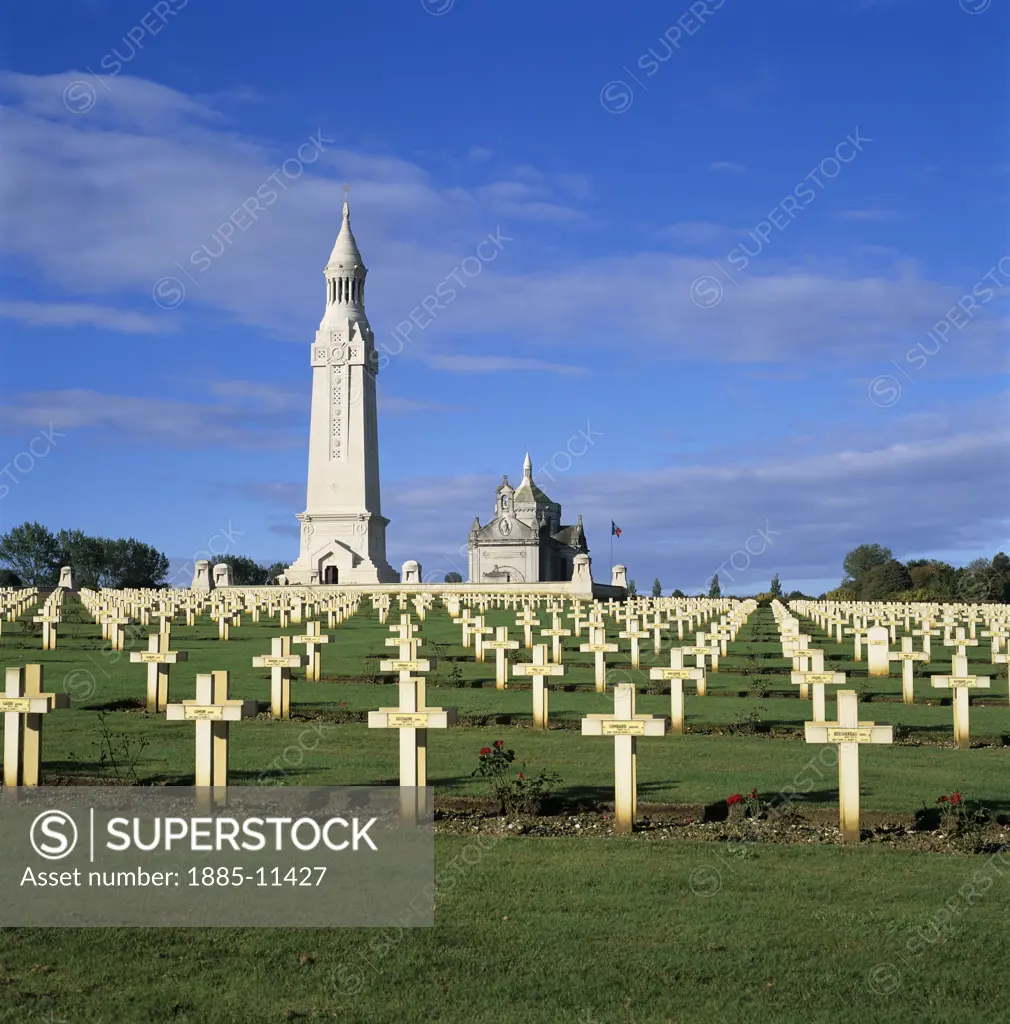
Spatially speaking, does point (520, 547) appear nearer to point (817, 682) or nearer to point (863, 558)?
point (863, 558)

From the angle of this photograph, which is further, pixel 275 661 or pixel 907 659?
pixel 907 659

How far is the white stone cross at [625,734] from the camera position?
9.45 m

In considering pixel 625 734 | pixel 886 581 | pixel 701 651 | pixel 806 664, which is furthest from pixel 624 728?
pixel 886 581

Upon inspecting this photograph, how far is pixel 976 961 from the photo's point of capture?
6.47 meters

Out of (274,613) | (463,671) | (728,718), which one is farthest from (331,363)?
(728,718)

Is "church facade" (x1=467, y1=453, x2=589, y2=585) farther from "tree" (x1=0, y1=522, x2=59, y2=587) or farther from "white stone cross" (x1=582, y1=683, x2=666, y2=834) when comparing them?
"white stone cross" (x1=582, y1=683, x2=666, y2=834)

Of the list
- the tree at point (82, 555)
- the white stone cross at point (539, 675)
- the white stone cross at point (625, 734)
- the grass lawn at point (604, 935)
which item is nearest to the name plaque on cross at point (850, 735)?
the grass lawn at point (604, 935)

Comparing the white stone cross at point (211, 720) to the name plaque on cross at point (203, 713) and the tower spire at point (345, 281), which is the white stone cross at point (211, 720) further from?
the tower spire at point (345, 281)

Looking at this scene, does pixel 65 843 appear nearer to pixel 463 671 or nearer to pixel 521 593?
pixel 463 671

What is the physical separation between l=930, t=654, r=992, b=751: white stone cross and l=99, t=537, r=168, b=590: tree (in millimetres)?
97837

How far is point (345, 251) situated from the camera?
84.4 metres

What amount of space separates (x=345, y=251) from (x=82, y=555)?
123ft

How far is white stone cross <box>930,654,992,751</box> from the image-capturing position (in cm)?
1472

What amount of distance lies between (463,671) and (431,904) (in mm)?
15311
